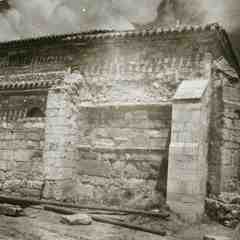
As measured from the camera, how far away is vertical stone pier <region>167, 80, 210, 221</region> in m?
8.85

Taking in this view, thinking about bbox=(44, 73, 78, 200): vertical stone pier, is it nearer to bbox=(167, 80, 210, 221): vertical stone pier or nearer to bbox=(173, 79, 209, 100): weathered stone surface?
bbox=(167, 80, 210, 221): vertical stone pier

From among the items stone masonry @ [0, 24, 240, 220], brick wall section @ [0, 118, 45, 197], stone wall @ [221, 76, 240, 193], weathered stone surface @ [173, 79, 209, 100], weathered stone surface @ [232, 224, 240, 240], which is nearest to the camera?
weathered stone surface @ [232, 224, 240, 240]

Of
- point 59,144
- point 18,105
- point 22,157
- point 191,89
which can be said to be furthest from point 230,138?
point 18,105

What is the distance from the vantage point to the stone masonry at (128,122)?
31.5ft

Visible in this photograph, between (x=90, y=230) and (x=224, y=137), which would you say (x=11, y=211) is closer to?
(x=90, y=230)

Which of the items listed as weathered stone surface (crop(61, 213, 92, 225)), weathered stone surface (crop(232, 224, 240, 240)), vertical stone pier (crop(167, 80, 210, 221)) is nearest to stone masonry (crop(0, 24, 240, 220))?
vertical stone pier (crop(167, 80, 210, 221))

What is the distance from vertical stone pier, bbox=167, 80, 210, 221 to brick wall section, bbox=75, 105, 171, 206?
0.69m

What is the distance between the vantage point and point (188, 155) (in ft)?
29.3

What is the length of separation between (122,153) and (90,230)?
9.66 ft

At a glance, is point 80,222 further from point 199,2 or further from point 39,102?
point 199,2

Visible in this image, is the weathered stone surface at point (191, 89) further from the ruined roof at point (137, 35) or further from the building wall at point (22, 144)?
the building wall at point (22, 144)

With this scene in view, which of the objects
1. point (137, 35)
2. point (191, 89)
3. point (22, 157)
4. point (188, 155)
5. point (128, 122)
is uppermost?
point (137, 35)

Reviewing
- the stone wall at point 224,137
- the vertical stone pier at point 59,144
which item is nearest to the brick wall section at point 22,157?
the vertical stone pier at point 59,144

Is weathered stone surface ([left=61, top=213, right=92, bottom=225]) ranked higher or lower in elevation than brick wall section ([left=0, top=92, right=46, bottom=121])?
lower
